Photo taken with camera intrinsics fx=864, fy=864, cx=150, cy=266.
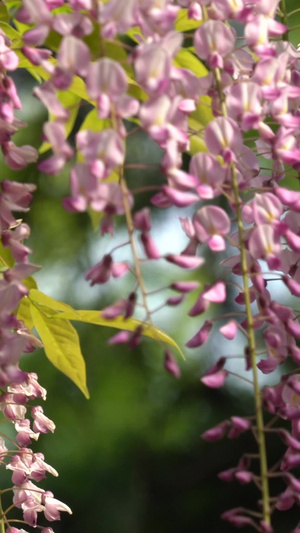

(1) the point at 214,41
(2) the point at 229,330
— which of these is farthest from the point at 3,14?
(2) the point at 229,330

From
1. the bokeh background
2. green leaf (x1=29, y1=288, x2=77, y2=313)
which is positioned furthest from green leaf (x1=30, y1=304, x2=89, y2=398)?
the bokeh background

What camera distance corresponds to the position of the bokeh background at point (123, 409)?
2602 millimetres

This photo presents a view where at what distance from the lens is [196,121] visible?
63cm

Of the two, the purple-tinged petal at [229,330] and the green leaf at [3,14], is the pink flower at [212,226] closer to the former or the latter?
the purple-tinged petal at [229,330]

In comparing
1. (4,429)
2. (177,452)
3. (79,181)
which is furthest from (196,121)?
(177,452)

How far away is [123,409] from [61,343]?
2.03 meters

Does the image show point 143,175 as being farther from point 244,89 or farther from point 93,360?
point 244,89

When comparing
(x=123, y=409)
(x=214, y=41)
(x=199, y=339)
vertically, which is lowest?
(x=123, y=409)

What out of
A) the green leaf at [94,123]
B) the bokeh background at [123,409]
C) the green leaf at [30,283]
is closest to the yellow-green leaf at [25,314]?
the green leaf at [30,283]

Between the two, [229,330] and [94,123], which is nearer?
[229,330]

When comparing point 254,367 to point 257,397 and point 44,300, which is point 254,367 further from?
point 44,300

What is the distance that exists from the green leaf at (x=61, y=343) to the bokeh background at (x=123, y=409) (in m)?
1.86

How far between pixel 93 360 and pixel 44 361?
0.49ft

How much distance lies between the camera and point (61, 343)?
69cm
